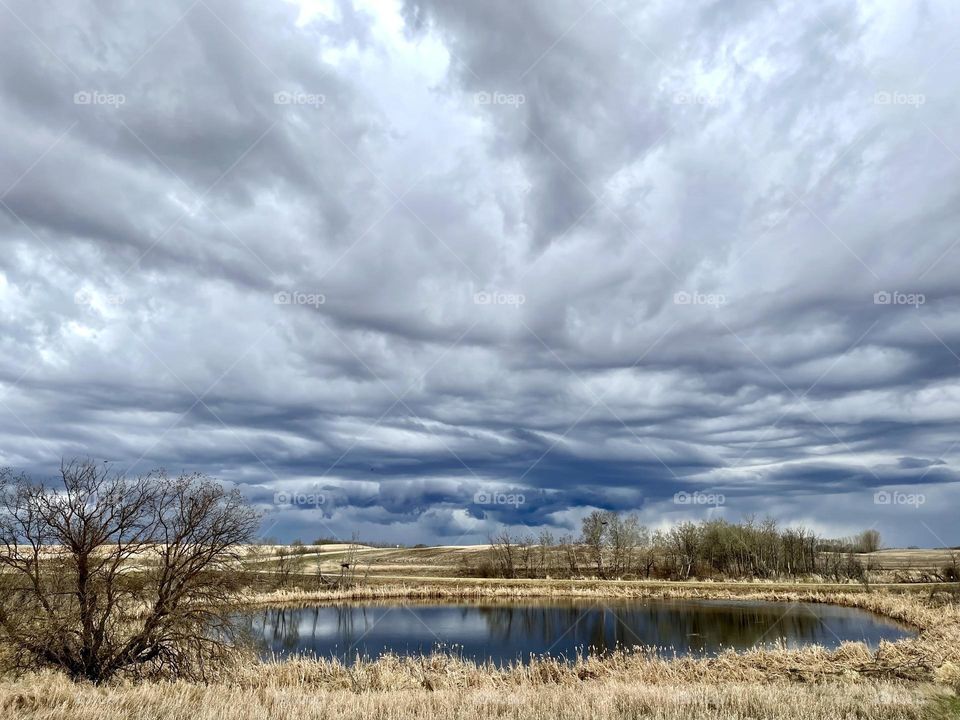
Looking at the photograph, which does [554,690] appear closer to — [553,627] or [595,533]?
[553,627]

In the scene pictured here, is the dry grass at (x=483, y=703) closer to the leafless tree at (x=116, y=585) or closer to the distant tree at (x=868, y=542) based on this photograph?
the leafless tree at (x=116, y=585)

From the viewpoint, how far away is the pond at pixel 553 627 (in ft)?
122

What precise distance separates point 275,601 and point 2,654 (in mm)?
46774

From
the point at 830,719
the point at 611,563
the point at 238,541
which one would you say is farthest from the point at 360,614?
the point at 611,563

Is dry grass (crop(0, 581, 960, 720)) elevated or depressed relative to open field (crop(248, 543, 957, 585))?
elevated

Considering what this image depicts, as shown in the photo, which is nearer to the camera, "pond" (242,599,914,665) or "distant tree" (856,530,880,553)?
"pond" (242,599,914,665)

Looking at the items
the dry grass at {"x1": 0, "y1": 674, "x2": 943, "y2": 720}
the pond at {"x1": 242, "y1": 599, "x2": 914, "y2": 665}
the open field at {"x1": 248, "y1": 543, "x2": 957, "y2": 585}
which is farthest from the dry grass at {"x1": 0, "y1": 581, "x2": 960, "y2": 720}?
the open field at {"x1": 248, "y1": 543, "x2": 957, "y2": 585}

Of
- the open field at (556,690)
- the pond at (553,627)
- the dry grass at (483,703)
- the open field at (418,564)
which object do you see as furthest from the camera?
the open field at (418,564)

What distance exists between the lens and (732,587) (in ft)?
242

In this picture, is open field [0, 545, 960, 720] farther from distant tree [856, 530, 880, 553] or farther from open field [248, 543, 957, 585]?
distant tree [856, 530, 880, 553]

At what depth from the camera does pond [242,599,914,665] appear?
37094 mm

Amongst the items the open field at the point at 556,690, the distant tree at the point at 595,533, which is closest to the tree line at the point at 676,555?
the distant tree at the point at 595,533

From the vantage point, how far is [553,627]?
4772 cm

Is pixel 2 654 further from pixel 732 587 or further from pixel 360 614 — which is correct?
pixel 732 587
